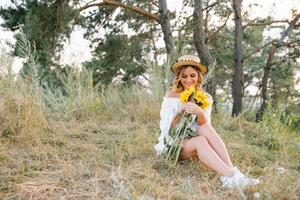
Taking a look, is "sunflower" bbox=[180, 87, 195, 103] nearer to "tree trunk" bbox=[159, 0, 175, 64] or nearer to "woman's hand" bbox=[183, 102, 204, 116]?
"woman's hand" bbox=[183, 102, 204, 116]

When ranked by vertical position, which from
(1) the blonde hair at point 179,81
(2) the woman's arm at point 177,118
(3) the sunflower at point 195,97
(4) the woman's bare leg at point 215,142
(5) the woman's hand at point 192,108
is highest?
(1) the blonde hair at point 179,81

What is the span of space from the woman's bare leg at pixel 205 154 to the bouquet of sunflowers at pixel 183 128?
0.23 feet

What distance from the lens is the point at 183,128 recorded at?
3484 mm

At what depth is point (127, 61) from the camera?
13477 mm

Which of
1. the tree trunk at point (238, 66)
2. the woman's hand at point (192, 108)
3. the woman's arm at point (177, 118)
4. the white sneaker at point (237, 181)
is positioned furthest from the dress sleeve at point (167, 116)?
the tree trunk at point (238, 66)

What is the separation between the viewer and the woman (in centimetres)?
321

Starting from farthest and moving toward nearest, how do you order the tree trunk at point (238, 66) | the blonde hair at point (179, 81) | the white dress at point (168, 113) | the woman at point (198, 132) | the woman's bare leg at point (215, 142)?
1. the tree trunk at point (238, 66)
2. the blonde hair at point (179, 81)
3. the white dress at point (168, 113)
4. the woman's bare leg at point (215, 142)
5. the woman at point (198, 132)

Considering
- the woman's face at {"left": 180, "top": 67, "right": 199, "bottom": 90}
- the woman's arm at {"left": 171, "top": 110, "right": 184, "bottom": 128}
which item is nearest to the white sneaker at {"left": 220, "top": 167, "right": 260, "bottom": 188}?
the woman's arm at {"left": 171, "top": 110, "right": 184, "bottom": 128}

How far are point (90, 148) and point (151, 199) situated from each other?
1.44m

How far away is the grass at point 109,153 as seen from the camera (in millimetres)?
2904

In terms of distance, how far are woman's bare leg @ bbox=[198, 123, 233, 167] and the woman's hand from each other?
14 cm

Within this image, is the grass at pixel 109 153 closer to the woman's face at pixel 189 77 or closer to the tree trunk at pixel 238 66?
the woman's face at pixel 189 77

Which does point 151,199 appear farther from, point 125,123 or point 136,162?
point 125,123

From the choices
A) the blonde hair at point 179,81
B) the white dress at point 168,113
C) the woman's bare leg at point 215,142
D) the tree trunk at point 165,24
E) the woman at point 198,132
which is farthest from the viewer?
the tree trunk at point 165,24
